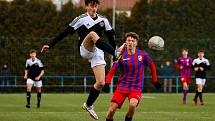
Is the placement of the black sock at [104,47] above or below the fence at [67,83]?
above

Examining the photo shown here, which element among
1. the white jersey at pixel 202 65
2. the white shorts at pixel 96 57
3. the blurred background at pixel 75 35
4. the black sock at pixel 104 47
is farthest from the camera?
the blurred background at pixel 75 35

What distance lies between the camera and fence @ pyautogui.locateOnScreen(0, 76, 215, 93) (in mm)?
37062

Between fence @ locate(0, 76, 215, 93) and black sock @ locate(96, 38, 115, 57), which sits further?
fence @ locate(0, 76, 215, 93)

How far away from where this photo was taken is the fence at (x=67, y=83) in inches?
1459

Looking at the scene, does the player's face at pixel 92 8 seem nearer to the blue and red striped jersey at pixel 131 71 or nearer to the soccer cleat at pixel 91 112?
the blue and red striped jersey at pixel 131 71

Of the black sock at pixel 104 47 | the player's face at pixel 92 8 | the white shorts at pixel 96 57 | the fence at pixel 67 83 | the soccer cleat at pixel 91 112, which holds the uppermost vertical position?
the player's face at pixel 92 8

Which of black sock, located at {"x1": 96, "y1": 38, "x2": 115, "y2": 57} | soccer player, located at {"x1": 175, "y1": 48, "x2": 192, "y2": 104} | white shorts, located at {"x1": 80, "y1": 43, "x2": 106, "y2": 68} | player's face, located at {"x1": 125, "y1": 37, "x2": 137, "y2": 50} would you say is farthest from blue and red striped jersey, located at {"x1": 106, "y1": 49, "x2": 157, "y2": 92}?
soccer player, located at {"x1": 175, "y1": 48, "x2": 192, "y2": 104}

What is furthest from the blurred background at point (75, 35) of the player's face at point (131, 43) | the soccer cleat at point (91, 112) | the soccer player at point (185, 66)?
the player's face at point (131, 43)

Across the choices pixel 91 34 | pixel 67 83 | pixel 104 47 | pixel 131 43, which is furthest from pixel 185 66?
pixel 104 47

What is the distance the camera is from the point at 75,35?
3859 cm

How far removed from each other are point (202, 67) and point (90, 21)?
13.2 m

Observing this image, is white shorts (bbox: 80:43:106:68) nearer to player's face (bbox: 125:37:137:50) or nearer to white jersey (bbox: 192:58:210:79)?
player's face (bbox: 125:37:137:50)

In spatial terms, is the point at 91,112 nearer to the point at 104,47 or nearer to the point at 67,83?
the point at 104,47

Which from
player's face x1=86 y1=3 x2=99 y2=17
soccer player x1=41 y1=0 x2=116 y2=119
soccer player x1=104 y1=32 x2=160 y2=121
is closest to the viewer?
soccer player x1=104 y1=32 x2=160 y2=121
